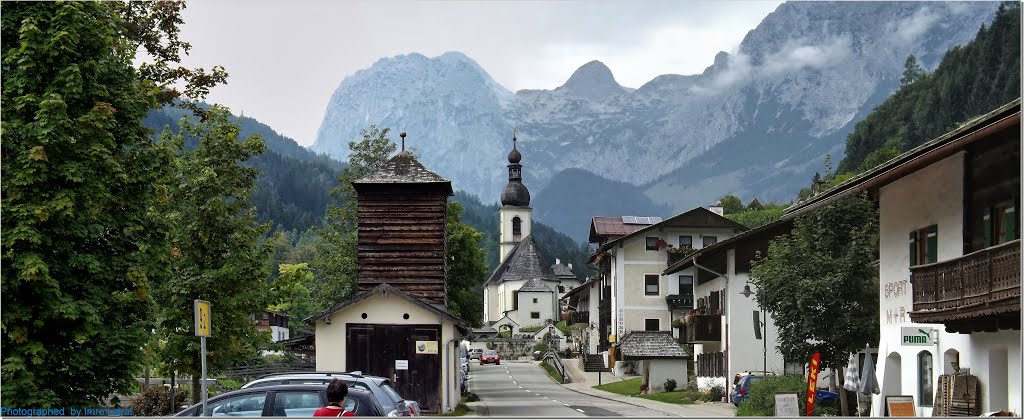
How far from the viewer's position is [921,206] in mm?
27828

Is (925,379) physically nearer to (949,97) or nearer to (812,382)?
(812,382)

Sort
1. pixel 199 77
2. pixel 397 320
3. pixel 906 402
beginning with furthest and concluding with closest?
1. pixel 397 320
2. pixel 199 77
3. pixel 906 402

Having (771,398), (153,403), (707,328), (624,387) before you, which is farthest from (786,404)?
(624,387)

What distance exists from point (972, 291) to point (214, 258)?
1940 centimetres

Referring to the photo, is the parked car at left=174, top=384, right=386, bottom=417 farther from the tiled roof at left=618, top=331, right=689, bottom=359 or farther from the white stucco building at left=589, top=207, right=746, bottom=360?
the white stucco building at left=589, top=207, right=746, bottom=360

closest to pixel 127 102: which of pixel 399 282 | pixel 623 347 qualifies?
pixel 399 282

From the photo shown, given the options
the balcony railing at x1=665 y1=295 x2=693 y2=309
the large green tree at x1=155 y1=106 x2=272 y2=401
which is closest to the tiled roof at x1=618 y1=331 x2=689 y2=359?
the balcony railing at x1=665 y1=295 x2=693 y2=309

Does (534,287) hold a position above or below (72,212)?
below

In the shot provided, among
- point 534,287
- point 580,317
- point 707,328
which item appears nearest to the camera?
point 707,328

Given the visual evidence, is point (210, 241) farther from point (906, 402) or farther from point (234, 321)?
point (906, 402)

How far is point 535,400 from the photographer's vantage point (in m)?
51.3

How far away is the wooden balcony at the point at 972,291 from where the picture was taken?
20500 millimetres

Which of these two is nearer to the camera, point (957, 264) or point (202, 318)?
point (202, 318)

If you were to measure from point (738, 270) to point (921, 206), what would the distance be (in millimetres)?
27824
